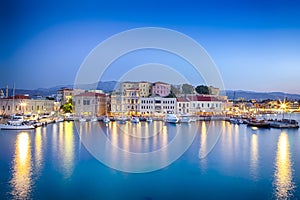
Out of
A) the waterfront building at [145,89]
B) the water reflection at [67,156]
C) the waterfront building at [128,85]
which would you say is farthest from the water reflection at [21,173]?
the waterfront building at [145,89]

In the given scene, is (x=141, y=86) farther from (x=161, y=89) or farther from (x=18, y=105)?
(x=18, y=105)

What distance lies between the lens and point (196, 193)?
4336mm

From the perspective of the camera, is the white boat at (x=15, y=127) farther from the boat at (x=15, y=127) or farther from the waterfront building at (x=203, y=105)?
the waterfront building at (x=203, y=105)

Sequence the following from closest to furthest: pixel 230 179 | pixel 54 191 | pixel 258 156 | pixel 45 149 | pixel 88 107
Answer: pixel 54 191 < pixel 230 179 < pixel 258 156 < pixel 45 149 < pixel 88 107

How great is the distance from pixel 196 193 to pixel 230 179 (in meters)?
→ 0.94

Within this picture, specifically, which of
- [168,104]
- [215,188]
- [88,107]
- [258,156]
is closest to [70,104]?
[88,107]

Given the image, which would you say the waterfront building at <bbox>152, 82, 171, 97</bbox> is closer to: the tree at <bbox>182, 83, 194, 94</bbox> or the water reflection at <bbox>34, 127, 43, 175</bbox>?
the tree at <bbox>182, 83, 194, 94</bbox>

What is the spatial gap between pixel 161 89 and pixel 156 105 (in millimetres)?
3702

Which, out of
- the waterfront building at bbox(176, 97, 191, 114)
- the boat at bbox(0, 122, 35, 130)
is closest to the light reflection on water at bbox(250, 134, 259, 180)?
the boat at bbox(0, 122, 35, 130)

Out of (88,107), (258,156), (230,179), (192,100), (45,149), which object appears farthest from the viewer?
(192,100)

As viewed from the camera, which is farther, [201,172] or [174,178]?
[201,172]

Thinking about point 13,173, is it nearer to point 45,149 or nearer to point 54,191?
point 54,191

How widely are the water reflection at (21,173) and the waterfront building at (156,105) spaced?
41.8 ft

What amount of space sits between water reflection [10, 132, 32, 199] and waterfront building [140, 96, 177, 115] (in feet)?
41.8
